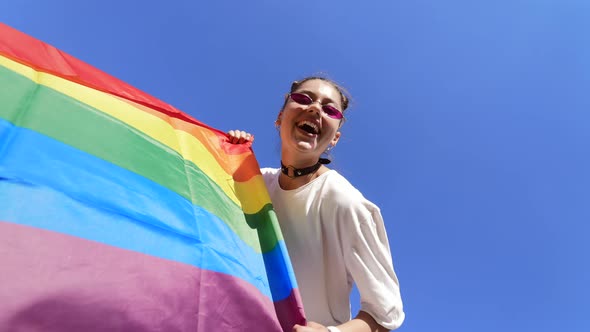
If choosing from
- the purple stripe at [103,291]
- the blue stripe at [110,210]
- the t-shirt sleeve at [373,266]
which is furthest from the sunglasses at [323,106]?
the purple stripe at [103,291]

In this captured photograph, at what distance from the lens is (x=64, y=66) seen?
1.84m

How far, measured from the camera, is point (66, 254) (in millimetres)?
955

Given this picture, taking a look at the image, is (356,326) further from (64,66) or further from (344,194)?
(64,66)

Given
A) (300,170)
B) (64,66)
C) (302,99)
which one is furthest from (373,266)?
(64,66)

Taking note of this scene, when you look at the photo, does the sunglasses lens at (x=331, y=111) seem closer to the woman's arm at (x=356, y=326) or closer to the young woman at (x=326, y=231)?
the young woman at (x=326, y=231)

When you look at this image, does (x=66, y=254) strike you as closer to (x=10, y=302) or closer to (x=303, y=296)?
(x=10, y=302)

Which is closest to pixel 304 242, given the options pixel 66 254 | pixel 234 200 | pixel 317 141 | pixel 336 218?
pixel 336 218

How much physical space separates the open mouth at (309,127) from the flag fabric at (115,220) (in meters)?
0.36

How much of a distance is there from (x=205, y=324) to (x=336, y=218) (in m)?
0.77

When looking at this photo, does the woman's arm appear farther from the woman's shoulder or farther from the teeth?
the teeth

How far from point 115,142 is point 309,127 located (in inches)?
38.2

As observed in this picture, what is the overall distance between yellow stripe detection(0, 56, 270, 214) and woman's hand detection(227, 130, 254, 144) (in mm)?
291

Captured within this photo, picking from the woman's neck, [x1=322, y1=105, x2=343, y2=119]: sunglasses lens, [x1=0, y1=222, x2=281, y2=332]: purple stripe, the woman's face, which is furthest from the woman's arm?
[x1=322, y1=105, x2=343, y2=119]: sunglasses lens

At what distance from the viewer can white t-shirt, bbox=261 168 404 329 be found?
61.2 inches
